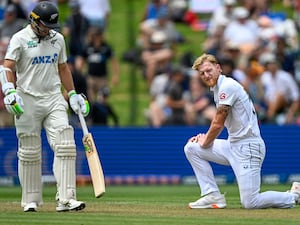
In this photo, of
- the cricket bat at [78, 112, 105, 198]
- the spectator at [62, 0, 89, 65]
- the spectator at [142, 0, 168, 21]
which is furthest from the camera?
the spectator at [142, 0, 168, 21]

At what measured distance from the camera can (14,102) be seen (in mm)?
11945

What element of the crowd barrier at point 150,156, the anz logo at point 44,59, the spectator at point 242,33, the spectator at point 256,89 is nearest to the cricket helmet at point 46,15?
the anz logo at point 44,59

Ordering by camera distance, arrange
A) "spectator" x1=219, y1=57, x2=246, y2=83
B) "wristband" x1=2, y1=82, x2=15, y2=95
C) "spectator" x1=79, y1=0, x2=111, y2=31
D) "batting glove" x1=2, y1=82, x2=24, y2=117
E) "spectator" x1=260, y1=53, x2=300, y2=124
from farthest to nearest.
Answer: "spectator" x1=79, y1=0, x2=111, y2=31 < "spectator" x1=260, y1=53, x2=300, y2=124 < "spectator" x1=219, y1=57, x2=246, y2=83 < "wristband" x1=2, y1=82, x2=15, y2=95 < "batting glove" x1=2, y1=82, x2=24, y2=117

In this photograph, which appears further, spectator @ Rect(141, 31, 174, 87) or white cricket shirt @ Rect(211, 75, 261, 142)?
spectator @ Rect(141, 31, 174, 87)

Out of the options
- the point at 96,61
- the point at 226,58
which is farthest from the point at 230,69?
the point at 96,61

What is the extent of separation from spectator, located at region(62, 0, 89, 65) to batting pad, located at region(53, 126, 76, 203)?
10.9 m

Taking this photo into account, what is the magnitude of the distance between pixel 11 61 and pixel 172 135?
8.43 metres

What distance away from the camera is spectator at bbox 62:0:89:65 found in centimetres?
2309

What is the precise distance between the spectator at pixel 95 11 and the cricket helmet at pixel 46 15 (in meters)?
12.0

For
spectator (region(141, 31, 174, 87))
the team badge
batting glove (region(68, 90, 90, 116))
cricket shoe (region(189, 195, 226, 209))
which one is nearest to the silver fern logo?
batting glove (region(68, 90, 90, 116))

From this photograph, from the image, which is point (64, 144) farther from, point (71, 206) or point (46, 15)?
point (46, 15)

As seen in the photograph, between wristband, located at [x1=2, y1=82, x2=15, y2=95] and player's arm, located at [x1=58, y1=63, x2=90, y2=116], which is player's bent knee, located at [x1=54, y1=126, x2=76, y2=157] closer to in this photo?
player's arm, located at [x1=58, y1=63, x2=90, y2=116]

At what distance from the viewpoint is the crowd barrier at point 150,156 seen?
20062mm

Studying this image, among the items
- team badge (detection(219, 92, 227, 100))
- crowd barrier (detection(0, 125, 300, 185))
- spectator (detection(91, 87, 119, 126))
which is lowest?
crowd barrier (detection(0, 125, 300, 185))
